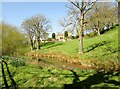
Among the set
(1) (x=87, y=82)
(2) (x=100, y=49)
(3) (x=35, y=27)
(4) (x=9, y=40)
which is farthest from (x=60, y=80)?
(3) (x=35, y=27)

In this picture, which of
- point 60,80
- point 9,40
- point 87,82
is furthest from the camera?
point 9,40

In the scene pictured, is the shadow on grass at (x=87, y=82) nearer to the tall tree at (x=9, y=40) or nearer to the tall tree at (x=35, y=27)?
the tall tree at (x=9, y=40)

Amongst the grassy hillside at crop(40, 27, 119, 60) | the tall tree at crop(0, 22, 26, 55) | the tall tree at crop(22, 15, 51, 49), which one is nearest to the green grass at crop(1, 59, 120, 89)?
the grassy hillside at crop(40, 27, 119, 60)

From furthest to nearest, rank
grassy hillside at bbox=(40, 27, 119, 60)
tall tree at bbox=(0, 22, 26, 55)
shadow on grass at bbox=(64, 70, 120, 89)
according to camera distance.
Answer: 1. tall tree at bbox=(0, 22, 26, 55)
2. grassy hillside at bbox=(40, 27, 119, 60)
3. shadow on grass at bbox=(64, 70, 120, 89)

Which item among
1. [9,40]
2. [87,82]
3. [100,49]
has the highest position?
[9,40]

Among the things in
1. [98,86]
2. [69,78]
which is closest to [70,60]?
[69,78]

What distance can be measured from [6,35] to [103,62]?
24.4 m

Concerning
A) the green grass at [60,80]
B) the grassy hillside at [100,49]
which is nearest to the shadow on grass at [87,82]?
the green grass at [60,80]

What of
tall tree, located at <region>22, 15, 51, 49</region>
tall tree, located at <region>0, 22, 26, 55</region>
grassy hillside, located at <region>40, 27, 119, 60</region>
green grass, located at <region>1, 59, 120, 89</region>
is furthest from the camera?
tall tree, located at <region>22, 15, 51, 49</region>

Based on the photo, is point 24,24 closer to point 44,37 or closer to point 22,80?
point 44,37

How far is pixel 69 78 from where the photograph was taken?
1331cm

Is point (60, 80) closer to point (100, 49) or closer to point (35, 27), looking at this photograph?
point (100, 49)

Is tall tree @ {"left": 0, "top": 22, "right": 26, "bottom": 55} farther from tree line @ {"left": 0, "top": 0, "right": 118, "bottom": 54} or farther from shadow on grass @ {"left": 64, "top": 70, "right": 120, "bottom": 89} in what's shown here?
shadow on grass @ {"left": 64, "top": 70, "right": 120, "bottom": 89}

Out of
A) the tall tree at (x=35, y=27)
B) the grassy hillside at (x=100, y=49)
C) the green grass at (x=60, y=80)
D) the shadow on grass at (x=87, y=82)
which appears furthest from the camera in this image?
the tall tree at (x=35, y=27)
